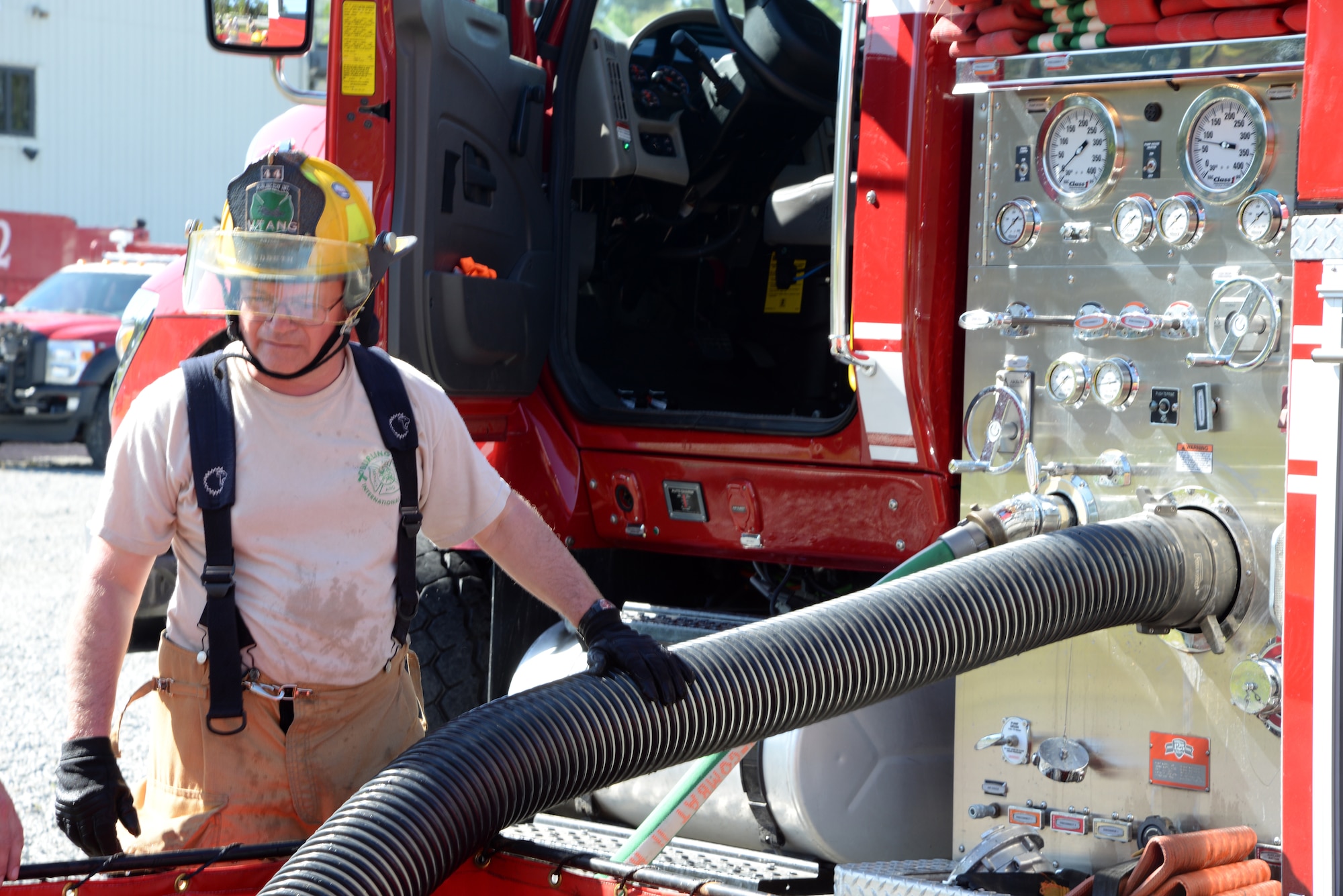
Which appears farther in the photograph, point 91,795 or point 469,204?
point 469,204

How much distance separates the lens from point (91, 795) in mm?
2525

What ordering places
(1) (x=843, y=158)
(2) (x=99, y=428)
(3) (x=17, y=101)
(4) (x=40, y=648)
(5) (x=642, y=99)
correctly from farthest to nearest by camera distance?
(3) (x=17, y=101)
(2) (x=99, y=428)
(4) (x=40, y=648)
(5) (x=642, y=99)
(1) (x=843, y=158)

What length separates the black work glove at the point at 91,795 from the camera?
2529mm

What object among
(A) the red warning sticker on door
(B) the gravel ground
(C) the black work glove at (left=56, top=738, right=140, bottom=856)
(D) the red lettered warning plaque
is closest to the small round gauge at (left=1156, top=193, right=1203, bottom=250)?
(A) the red warning sticker on door

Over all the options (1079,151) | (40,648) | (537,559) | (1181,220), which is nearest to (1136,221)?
(1181,220)

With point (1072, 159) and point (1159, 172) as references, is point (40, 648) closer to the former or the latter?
point (1072, 159)

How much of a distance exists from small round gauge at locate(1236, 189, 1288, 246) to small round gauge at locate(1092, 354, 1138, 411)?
33 cm

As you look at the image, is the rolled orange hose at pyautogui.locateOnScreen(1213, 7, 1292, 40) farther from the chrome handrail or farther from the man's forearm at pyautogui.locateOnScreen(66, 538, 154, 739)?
the man's forearm at pyautogui.locateOnScreen(66, 538, 154, 739)

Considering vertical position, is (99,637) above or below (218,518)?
below

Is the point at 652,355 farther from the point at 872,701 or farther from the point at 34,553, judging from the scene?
the point at 34,553

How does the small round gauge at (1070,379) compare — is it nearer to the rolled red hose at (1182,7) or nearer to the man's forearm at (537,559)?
the rolled red hose at (1182,7)

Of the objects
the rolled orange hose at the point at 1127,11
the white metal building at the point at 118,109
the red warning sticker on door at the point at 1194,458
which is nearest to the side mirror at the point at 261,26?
the rolled orange hose at the point at 1127,11

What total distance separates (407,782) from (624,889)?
16.5 inches

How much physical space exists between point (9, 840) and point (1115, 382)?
2126 millimetres
